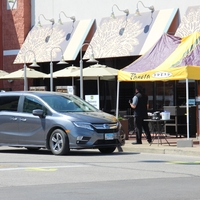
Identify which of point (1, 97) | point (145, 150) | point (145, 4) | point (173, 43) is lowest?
point (145, 150)

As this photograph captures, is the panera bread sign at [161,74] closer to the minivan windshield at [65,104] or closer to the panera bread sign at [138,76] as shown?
the panera bread sign at [138,76]

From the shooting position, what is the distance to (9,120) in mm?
19562

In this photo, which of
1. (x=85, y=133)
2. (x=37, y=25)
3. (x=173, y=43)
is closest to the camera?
(x=85, y=133)

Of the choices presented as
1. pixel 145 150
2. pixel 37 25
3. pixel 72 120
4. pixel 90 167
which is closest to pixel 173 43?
pixel 145 150

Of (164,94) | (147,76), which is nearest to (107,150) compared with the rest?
(147,76)

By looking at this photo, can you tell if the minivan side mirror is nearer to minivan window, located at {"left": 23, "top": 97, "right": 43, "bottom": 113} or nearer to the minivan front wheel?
minivan window, located at {"left": 23, "top": 97, "right": 43, "bottom": 113}

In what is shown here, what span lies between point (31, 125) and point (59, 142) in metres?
1.01

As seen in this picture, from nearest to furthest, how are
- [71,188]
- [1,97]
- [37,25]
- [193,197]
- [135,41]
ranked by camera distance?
[193,197], [71,188], [1,97], [135,41], [37,25]

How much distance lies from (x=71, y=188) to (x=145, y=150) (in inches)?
354

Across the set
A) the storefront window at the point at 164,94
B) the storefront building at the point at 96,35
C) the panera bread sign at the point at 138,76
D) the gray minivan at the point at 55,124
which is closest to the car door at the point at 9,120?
the gray minivan at the point at 55,124

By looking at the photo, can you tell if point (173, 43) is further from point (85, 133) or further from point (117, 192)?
point (117, 192)

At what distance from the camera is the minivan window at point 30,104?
19.2 m

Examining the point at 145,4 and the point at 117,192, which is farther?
the point at 145,4

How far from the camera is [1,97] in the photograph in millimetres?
20203
